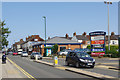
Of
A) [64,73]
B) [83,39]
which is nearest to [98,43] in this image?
[64,73]

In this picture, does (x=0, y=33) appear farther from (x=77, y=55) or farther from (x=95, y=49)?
(x=77, y=55)

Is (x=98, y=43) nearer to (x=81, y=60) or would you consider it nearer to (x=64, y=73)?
(x=81, y=60)

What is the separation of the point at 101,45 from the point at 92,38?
89.7 inches

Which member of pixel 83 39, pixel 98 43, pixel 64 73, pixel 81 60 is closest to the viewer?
pixel 64 73

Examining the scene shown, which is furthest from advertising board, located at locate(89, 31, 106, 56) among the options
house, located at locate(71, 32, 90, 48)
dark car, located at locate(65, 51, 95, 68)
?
house, located at locate(71, 32, 90, 48)

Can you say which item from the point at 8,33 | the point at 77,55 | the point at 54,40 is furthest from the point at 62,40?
the point at 77,55

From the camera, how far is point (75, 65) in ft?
77.6

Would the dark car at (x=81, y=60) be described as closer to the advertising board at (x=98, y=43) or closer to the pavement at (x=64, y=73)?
the pavement at (x=64, y=73)

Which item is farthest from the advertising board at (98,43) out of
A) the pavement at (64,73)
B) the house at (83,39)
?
the house at (83,39)

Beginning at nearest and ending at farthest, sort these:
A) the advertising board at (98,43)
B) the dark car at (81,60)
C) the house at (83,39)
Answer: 1. the dark car at (81,60)
2. the advertising board at (98,43)
3. the house at (83,39)

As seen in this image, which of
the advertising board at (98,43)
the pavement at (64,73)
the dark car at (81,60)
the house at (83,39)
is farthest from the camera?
the house at (83,39)

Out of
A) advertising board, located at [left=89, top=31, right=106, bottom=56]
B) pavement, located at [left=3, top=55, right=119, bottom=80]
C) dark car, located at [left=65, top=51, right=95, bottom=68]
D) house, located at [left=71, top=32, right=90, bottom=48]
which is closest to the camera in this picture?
pavement, located at [left=3, top=55, right=119, bottom=80]

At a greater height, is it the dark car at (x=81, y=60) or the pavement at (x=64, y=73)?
the dark car at (x=81, y=60)

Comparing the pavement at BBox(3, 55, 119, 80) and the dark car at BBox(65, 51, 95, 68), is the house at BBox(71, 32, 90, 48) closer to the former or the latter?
the dark car at BBox(65, 51, 95, 68)
